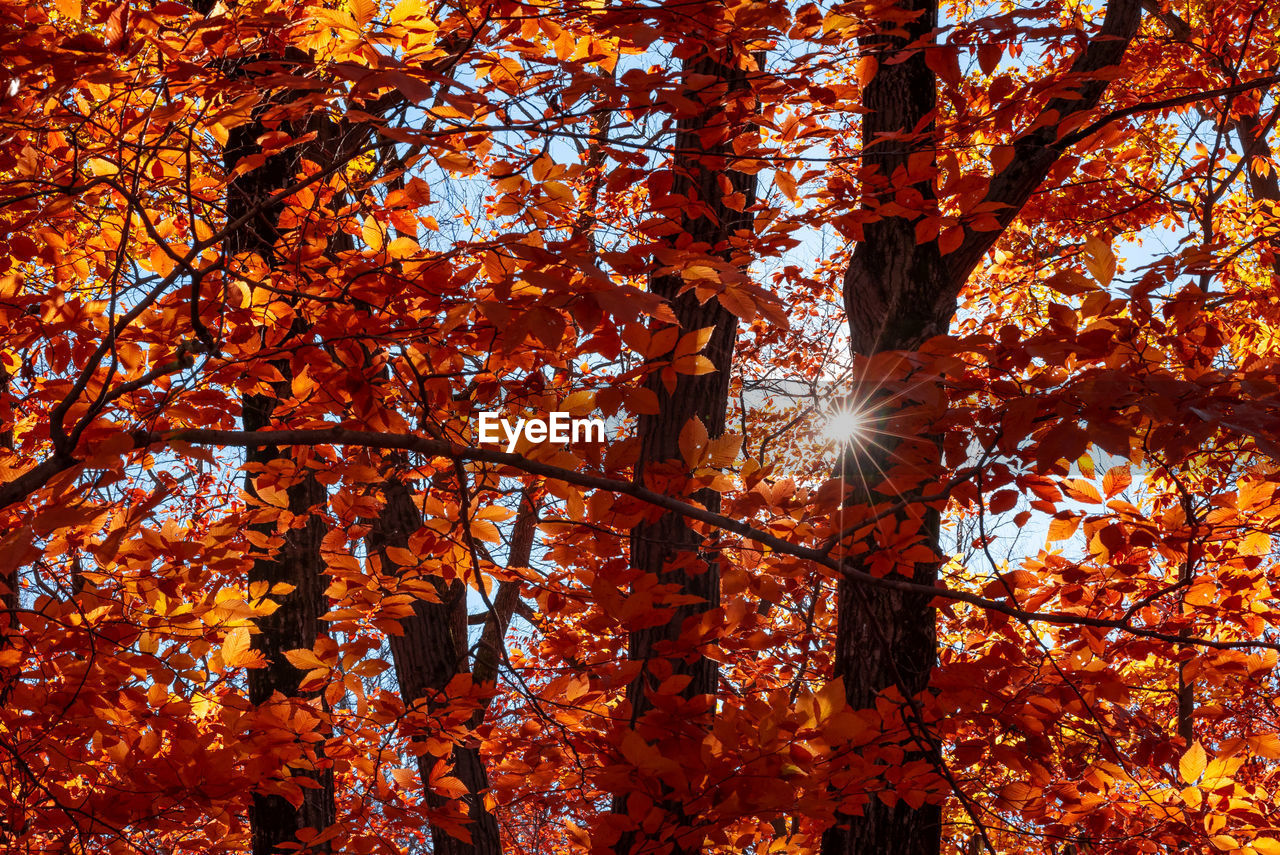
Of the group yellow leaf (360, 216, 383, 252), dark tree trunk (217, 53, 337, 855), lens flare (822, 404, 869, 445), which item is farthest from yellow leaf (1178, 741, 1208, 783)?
dark tree trunk (217, 53, 337, 855)

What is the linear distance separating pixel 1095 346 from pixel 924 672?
2.17 meters

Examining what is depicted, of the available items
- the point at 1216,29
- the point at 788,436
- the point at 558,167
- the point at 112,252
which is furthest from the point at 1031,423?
the point at 788,436

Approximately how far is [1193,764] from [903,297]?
7.15 ft

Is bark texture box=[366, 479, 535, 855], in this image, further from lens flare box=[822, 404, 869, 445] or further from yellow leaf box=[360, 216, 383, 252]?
yellow leaf box=[360, 216, 383, 252]

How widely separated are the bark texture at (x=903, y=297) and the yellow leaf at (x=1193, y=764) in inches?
39.2

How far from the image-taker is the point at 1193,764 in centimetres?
292

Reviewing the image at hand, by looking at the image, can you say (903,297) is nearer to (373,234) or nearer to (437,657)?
(373,234)

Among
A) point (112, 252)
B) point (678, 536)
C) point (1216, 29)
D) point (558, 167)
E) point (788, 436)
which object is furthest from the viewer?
point (788, 436)

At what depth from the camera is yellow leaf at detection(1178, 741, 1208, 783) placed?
2.90 metres

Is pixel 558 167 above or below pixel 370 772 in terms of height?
above

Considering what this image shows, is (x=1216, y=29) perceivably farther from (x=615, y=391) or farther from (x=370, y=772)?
(x=370, y=772)

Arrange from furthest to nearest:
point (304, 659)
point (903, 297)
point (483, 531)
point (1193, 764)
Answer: point (903, 297), point (1193, 764), point (304, 659), point (483, 531)

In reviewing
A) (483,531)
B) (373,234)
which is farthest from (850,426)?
(373,234)

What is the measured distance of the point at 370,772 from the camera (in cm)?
321
